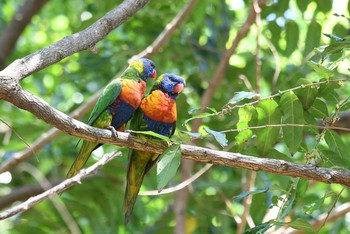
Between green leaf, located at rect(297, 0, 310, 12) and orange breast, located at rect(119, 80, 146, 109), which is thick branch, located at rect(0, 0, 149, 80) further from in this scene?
green leaf, located at rect(297, 0, 310, 12)

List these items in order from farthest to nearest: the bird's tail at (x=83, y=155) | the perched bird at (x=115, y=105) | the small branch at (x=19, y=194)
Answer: the small branch at (x=19, y=194) → the perched bird at (x=115, y=105) → the bird's tail at (x=83, y=155)

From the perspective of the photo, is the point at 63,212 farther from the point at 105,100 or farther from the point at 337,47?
the point at 337,47

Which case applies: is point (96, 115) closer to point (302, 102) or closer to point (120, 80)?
point (120, 80)

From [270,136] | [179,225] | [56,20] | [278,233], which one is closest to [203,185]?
[179,225]

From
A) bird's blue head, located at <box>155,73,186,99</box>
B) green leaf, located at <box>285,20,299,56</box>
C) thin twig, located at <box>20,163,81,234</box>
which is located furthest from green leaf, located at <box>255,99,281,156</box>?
thin twig, located at <box>20,163,81,234</box>

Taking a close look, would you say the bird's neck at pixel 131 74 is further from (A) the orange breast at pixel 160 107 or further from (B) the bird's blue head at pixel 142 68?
(A) the orange breast at pixel 160 107

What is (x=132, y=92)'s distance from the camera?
116 inches

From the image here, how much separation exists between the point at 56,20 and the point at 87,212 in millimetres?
2416

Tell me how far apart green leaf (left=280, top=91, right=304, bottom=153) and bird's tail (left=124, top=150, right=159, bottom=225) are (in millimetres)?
A: 780

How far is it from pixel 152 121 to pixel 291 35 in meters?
0.93

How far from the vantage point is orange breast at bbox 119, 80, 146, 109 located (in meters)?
2.91

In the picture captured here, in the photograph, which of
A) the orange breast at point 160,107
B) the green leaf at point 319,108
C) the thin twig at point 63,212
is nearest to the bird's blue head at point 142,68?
the orange breast at point 160,107

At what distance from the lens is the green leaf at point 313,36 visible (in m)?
3.20

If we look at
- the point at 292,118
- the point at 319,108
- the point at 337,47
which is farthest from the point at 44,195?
the point at 337,47
